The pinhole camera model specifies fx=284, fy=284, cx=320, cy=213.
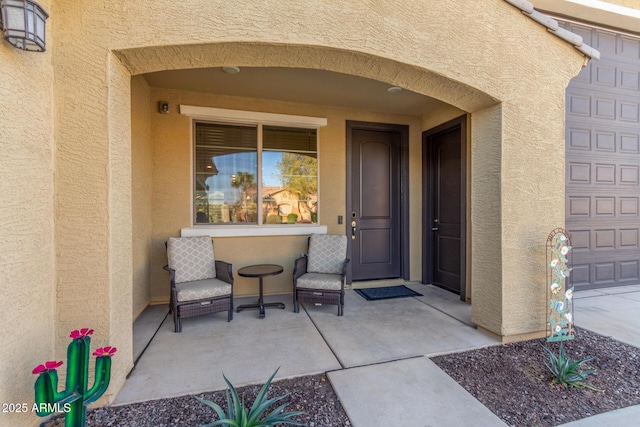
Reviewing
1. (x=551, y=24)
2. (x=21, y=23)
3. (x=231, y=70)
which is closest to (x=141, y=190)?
(x=231, y=70)

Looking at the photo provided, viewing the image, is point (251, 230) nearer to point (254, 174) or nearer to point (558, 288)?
point (254, 174)

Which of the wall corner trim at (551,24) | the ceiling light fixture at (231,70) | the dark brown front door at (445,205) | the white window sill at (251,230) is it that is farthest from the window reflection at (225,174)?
the wall corner trim at (551,24)

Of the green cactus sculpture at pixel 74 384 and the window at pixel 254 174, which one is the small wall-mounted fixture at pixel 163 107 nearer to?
the window at pixel 254 174

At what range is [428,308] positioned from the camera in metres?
3.62

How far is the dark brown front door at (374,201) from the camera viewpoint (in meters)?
4.64

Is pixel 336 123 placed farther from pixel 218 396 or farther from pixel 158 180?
pixel 218 396

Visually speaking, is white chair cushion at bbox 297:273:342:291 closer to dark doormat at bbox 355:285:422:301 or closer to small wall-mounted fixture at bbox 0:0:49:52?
dark doormat at bbox 355:285:422:301

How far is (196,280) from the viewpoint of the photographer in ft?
11.2

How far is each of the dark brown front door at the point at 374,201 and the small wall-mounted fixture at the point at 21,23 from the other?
3649 mm

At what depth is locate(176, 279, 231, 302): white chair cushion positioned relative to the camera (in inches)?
117

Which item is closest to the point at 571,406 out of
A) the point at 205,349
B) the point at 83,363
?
the point at 205,349

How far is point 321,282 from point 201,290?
4.42 ft

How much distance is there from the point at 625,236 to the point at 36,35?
696 cm

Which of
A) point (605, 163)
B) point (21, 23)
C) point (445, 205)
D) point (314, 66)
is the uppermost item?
point (314, 66)
